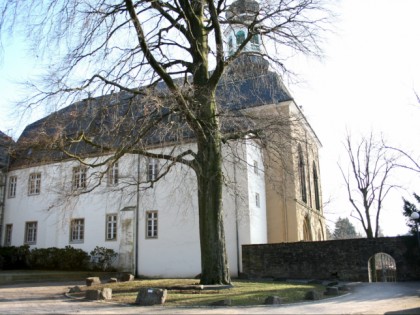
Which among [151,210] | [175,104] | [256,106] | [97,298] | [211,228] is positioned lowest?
[97,298]

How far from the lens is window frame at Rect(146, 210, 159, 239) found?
25.4 meters

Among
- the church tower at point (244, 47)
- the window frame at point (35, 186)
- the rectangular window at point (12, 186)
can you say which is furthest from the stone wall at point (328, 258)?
the rectangular window at point (12, 186)

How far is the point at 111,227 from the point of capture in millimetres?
26781

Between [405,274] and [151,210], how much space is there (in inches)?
537

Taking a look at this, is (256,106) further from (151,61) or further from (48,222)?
(48,222)

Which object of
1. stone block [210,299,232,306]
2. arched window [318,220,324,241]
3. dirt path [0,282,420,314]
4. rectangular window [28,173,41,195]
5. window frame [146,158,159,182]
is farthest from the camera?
arched window [318,220,324,241]

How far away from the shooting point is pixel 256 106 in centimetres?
1856

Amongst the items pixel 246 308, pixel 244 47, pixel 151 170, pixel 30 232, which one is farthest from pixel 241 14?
pixel 30 232

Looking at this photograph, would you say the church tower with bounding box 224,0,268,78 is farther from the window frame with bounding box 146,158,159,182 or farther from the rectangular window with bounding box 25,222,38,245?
the rectangular window with bounding box 25,222,38,245

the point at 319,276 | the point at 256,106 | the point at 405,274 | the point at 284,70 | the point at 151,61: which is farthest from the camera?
the point at 319,276

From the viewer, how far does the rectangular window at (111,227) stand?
87.1ft

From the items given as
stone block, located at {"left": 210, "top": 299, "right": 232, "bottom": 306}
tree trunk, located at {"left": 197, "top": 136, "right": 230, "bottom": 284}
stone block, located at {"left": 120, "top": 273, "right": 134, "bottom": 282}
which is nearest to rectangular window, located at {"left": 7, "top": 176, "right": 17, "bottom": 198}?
stone block, located at {"left": 120, "top": 273, "right": 134, "bottom": 282}

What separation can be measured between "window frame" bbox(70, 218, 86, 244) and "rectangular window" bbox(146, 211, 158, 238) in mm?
4545

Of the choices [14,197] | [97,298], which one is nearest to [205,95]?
[97,298]
